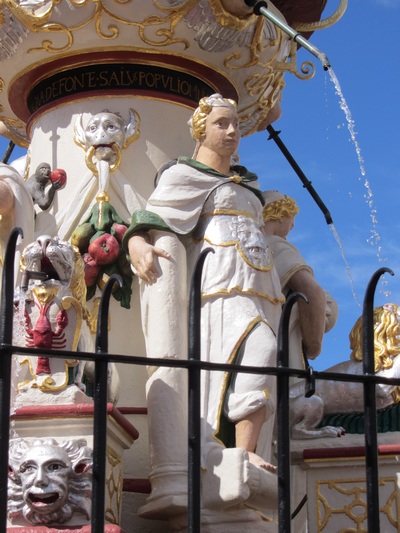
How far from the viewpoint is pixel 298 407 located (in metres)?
7.29

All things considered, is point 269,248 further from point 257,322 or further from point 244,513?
point 244,513

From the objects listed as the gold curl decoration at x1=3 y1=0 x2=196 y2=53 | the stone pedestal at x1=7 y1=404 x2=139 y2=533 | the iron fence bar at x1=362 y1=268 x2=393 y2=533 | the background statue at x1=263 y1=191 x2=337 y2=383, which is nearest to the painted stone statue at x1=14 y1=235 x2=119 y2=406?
the stone pedestal at x1=7 y1=404 x2=139 y2=533

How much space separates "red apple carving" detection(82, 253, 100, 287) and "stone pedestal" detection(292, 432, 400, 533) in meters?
1.46

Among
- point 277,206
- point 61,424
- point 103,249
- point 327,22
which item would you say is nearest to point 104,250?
point 103,249

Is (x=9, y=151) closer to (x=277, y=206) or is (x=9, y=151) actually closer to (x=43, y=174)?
(x=43, y=174)

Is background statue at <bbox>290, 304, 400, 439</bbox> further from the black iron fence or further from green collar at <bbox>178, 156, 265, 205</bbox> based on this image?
the black iron fence

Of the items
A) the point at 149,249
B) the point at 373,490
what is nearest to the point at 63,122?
the point at 149,249

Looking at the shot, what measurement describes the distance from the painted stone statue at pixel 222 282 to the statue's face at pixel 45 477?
774 mm

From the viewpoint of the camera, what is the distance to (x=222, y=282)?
6855mm

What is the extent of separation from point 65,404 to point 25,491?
51 centimetres

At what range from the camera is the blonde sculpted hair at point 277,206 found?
768 centimetres

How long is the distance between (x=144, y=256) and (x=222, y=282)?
406mm

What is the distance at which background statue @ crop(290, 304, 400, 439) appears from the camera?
23.8ft

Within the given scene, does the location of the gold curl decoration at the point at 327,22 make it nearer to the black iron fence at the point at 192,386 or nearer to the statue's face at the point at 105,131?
the statue's face at the point at 105,131
